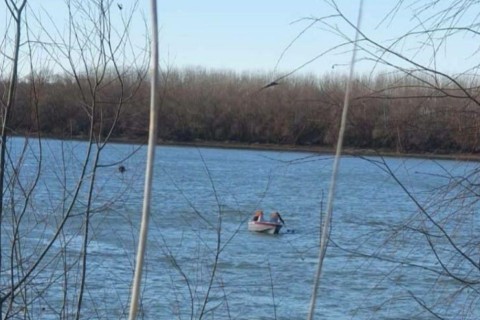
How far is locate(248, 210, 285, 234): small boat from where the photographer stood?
2286 centimetres

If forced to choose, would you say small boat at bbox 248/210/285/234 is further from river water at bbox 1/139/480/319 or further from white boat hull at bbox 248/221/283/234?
river water at bbox 1/139/480/319

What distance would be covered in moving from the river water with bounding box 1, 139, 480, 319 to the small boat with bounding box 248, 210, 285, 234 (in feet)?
1.21

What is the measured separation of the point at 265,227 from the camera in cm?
2289

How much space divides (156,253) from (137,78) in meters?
9.09

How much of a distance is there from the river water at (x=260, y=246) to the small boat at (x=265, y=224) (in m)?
0.37

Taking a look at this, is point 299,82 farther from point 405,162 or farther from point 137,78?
point 137,78

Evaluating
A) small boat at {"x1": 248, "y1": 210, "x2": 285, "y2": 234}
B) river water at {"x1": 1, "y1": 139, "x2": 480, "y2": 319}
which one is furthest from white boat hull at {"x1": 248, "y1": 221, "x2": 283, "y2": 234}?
river water at {"x1": 1, "y1": 139, "x2": 480, "y2": 319}

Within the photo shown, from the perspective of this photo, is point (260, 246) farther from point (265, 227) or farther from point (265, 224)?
point (265, 224)

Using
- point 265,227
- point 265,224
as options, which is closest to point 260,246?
point 265,227

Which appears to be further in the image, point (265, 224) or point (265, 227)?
point (265, 224)

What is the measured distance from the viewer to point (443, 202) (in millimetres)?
3170

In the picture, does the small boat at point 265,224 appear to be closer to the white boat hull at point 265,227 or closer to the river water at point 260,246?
the white boat hull at point 265,227

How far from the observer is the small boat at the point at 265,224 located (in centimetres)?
2286

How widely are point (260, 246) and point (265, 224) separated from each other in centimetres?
331
